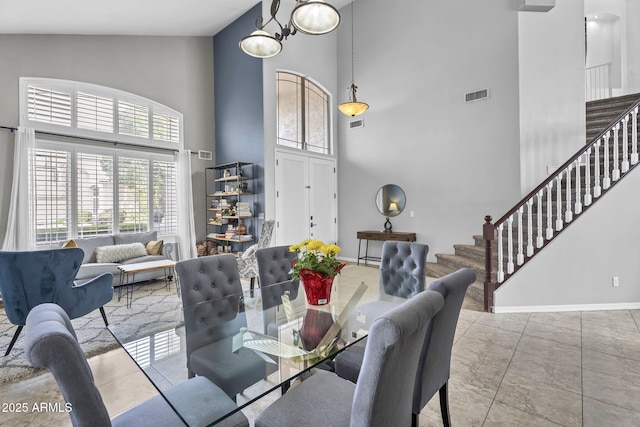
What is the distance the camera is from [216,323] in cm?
197

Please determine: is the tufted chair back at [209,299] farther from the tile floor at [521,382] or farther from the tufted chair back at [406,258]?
the tufted chair back at [406,258]

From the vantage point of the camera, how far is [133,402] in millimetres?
2182

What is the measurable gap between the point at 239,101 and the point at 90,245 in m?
3.70

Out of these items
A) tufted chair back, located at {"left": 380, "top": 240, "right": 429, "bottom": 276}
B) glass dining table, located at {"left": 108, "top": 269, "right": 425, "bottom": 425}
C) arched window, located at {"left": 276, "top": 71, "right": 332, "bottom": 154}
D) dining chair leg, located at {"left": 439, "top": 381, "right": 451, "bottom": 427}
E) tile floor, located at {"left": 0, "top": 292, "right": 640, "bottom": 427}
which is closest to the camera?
glass dining table, located at {"left": 108, "top": 269, "right": 425, "bottom": 425}

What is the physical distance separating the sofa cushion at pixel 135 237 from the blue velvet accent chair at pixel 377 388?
5266 millimetres

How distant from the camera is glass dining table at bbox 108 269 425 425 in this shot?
1.40 metres

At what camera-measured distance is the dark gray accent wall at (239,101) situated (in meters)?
6.01

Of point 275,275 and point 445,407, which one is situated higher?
point 275,275

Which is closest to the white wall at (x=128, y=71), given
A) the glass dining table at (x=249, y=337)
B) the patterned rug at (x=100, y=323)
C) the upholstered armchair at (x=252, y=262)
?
the patterned rug at (x=100, y=323)

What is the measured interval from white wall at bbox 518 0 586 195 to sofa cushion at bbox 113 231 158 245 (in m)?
6.58

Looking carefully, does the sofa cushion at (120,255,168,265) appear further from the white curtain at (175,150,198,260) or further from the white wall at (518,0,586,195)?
the white wall at (518,0,586,195)

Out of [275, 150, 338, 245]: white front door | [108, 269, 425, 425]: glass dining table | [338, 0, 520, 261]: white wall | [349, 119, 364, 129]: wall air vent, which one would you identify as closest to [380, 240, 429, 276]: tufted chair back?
[108, 269, 425, 425]: glass dining table

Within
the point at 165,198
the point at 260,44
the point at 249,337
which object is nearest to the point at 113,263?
the point at 165,198

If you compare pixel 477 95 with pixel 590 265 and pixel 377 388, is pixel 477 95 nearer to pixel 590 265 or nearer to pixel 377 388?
pixel 590 265
